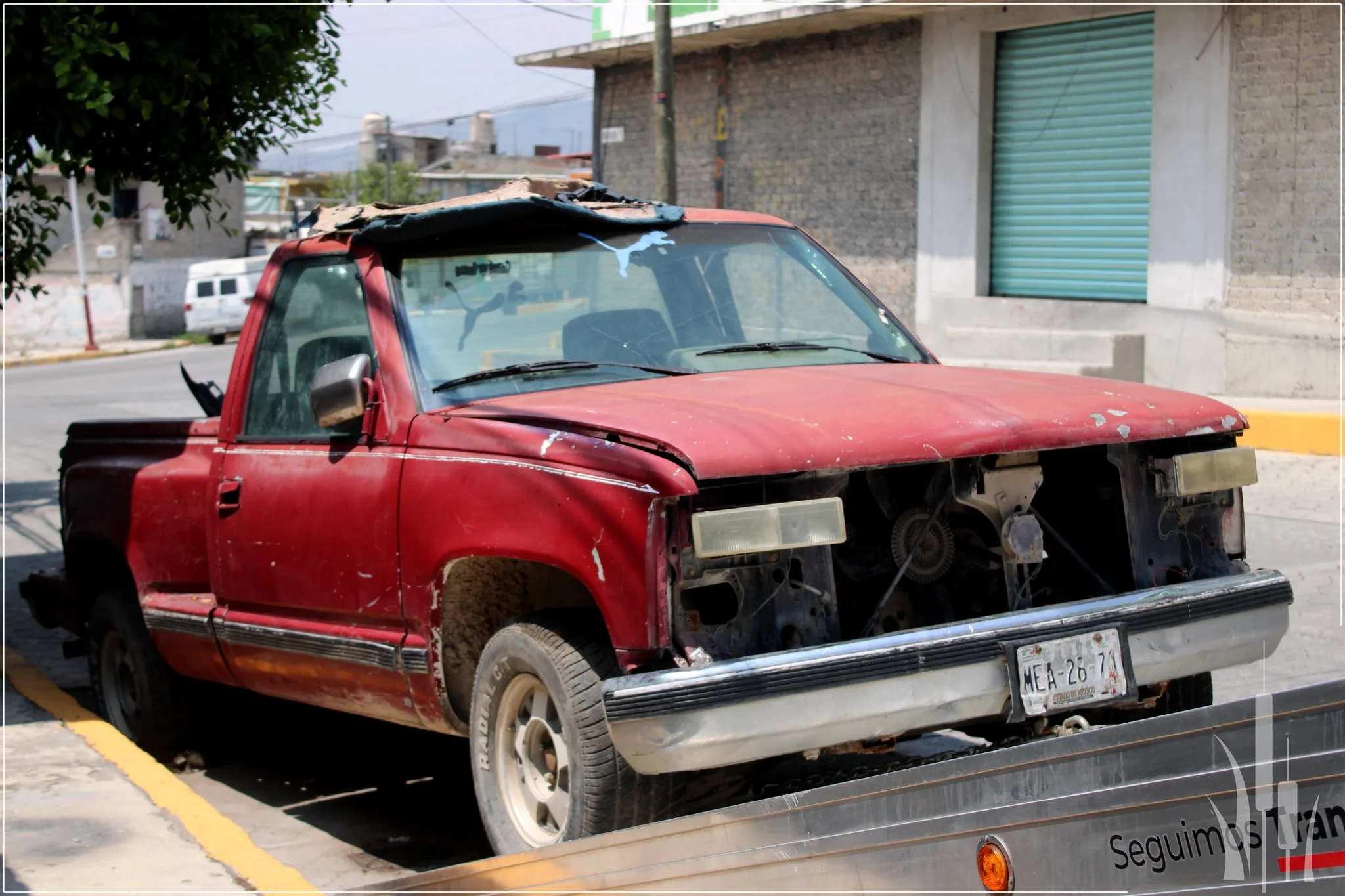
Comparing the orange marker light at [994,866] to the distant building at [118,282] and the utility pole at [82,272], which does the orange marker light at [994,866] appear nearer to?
the utility pole at [82,272]

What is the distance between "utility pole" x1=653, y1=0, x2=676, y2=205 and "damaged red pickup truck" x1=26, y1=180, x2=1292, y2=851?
11.9m

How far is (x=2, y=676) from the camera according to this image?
22.7ft

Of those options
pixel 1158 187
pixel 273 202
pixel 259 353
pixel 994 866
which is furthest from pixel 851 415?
pixel 273 202

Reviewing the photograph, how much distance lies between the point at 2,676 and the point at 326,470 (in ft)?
10.7

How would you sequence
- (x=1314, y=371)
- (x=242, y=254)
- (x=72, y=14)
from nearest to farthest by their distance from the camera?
(x=72, y=14)
(x=1314, y=371)
(x=242, y=254)

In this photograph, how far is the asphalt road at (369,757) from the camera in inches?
195

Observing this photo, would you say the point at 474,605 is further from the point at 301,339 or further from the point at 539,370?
the point at 301,339

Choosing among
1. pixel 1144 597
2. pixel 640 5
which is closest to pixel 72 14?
pixel 1144 597

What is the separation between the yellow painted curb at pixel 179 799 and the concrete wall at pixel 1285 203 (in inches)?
459

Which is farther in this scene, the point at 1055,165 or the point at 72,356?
the point at 72,356

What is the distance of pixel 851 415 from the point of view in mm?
3588

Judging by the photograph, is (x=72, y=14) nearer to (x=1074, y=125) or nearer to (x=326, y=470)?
(x=326, y=470)

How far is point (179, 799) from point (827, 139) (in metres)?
16.3

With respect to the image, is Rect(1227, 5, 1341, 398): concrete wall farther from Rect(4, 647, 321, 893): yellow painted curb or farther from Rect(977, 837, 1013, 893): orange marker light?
Rect(977, 837, 1013, 893): orange marker light
